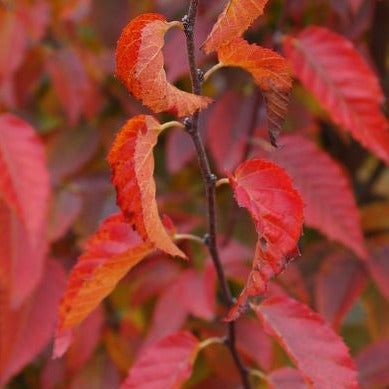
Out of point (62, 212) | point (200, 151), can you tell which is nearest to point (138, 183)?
point (200, 151)

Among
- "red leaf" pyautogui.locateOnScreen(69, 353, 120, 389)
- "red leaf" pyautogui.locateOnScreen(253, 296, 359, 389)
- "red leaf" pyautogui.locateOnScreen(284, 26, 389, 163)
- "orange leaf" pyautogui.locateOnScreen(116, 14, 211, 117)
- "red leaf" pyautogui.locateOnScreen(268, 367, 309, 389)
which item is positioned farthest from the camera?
"red leaf" pyautogui.locateOnScreen(69, 353, 120, 389)

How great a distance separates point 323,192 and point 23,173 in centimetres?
38

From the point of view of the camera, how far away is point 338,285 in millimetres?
1064

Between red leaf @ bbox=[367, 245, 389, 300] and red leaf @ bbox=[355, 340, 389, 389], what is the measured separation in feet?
0.29

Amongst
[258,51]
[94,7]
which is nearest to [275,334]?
[258,51]

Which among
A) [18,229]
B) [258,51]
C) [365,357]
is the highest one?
[258,51]

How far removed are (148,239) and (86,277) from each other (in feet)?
0.53

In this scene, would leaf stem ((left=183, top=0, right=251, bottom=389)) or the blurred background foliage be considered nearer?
leaf stem ((left=183, top=0, right=251, bottom=389))

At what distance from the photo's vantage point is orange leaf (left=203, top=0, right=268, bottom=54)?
47 cm

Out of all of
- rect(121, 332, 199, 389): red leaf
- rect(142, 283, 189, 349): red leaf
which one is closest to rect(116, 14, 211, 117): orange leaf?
rect(121, 332, 199, 389): red leaf

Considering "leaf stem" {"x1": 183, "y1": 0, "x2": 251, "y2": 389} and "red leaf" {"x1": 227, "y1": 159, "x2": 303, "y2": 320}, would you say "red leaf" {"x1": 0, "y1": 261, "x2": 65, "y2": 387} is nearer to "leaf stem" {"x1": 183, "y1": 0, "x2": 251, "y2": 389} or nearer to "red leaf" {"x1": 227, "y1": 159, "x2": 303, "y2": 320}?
"leaf stem" {"x1": 183, "y1": 0, "x2": 251, "y2": 389}

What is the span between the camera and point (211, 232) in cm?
61

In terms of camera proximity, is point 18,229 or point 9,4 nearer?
point 18,229

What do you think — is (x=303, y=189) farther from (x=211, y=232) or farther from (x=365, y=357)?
(x=211, y=232)
